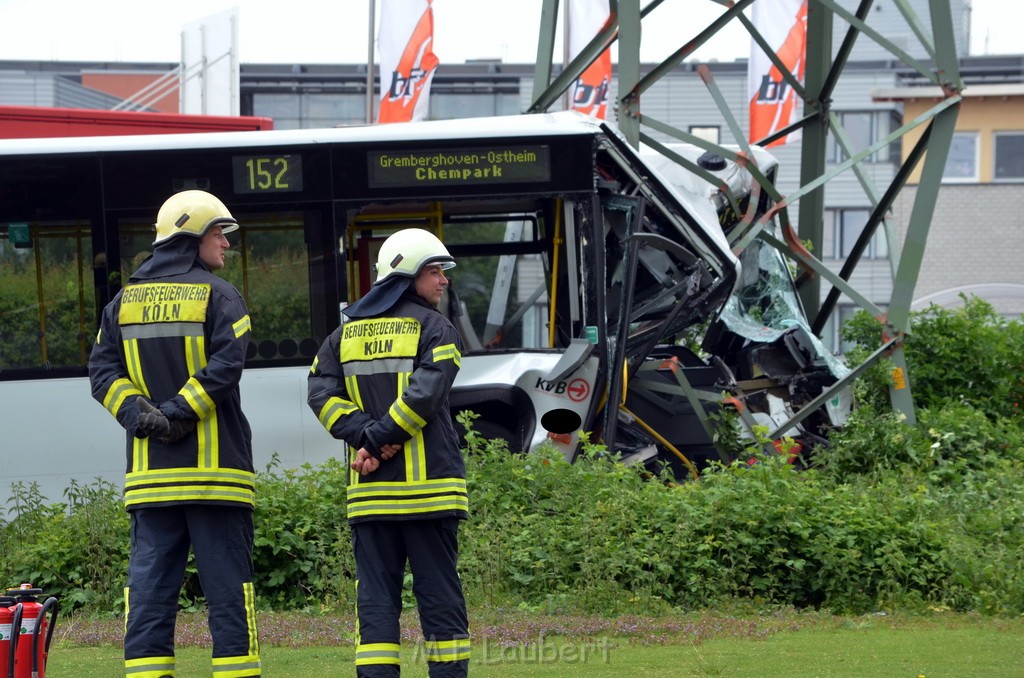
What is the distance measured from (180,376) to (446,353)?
1069 millimetres

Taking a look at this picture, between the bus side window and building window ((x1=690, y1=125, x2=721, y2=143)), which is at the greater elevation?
building window ((x1=690, y1=125, x2=721, y2=143))

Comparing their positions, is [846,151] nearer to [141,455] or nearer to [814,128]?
[814,128]

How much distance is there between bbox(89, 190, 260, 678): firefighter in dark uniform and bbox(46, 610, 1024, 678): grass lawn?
1.01 meters

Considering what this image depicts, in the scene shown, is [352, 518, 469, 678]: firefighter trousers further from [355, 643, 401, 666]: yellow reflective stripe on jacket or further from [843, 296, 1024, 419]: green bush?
[843, 296, 1024, 419]: green bush

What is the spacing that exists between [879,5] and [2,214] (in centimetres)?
4182

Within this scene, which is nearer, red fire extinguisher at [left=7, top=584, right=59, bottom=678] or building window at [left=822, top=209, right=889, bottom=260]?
red fire extinguisher at [left=7, top=584, right=59, bottom=678]

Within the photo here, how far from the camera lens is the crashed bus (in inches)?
415

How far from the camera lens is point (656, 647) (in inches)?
270

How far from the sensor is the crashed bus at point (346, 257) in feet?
34.6

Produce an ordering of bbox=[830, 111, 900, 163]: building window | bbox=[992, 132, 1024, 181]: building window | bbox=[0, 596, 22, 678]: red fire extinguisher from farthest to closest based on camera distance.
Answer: bbox=[830, 111, 900, 163]: building window → bbox=[992, 132, 1024, 181]: building window → bbox=[0, 596, 22, 678]: red fire extinguisher

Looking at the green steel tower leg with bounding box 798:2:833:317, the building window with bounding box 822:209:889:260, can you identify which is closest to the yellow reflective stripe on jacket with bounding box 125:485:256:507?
the green steel tower leg with bounding box 798:2:833:317

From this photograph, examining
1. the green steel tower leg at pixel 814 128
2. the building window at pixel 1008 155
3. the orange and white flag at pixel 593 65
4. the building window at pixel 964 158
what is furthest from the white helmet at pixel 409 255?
the building window at pixel 1008 155

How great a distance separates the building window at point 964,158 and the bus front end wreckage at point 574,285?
3479 centimetres

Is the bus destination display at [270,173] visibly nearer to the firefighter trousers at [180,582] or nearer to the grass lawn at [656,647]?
the grass lawn at [656,647]
